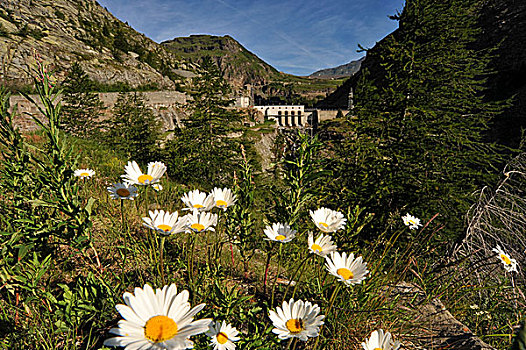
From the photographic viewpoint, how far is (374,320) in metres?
1.99

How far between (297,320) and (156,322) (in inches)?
27.7

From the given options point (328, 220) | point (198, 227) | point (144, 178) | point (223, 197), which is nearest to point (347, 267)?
point (328, 220)

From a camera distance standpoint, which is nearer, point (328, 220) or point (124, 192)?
point (328, 220)

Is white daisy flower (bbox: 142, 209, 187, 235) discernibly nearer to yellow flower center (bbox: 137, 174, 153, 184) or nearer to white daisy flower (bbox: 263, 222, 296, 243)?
yellow flower center (bbox: 137, 174, 153, 184)

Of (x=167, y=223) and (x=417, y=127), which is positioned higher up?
(x=417, y=127)

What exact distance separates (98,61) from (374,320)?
36651 millimetres

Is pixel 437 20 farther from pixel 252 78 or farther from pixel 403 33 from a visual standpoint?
pixel 252 78

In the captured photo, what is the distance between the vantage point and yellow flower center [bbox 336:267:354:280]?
4.48 feet

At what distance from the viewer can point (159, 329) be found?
0.90 meters

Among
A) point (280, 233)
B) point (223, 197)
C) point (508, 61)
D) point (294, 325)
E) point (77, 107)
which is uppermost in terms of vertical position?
point (508, 61)

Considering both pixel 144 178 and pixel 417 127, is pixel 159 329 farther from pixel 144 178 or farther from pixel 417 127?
pixel 417 127

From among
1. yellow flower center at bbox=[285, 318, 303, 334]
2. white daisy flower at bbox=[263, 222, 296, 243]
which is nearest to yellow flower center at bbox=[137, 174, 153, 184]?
white daisy flower at bbox=[263, 222, 296, 243]

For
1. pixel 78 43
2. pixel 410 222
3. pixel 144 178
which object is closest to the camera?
pixel 144 178

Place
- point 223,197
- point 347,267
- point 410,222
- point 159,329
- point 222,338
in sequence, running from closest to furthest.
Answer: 1. point 159,329
2. point 222,338
3. point 347,267
4. point 223,197
5. point 410,222
